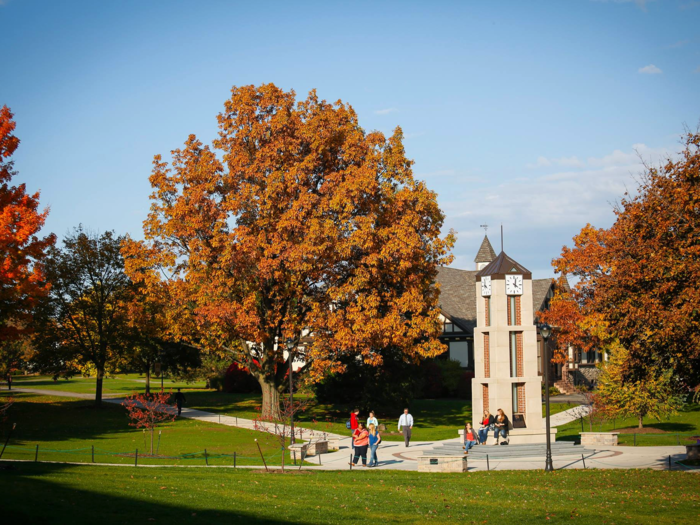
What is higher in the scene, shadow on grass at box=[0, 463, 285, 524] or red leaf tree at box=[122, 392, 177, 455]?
red leaf tree at box=[122, 392, 177, 455]

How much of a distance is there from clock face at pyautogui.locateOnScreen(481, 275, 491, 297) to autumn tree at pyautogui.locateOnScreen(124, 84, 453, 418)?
141 inches

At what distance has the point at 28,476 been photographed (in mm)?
16750

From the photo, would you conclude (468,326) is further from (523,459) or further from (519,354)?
(523,459)

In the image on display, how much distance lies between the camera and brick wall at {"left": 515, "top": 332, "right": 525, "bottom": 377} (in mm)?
30125

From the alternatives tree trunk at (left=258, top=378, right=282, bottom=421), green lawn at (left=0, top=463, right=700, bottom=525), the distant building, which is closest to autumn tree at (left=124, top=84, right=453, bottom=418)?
tree trunk at (left=258, top=378, right=282, bottom=421)

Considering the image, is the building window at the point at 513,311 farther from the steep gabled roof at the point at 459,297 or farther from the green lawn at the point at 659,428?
the steep gabled roof at the point at 459,297

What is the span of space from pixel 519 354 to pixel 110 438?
18926 millimetres

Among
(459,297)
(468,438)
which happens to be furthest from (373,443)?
(459,297)

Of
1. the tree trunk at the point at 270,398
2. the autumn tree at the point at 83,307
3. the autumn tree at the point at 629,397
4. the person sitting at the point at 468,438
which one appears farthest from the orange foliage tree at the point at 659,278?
the autumn tree at the point at 83,307

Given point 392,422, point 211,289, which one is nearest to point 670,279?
point 211,289

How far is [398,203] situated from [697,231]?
58.1 ft

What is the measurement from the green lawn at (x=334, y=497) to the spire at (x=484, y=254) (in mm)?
55030

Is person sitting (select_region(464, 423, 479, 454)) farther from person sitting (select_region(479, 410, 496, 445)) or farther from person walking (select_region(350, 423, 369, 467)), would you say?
person walking (select_region(350, 423, 369, 467))

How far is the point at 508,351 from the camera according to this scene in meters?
29.9
